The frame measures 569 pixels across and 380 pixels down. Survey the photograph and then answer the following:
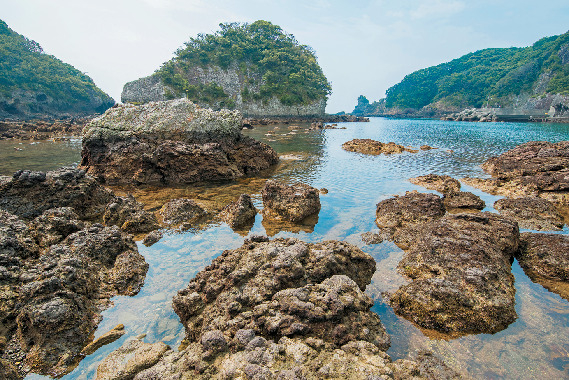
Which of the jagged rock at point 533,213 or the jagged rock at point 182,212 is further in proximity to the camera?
the jagged rock at point 182,212

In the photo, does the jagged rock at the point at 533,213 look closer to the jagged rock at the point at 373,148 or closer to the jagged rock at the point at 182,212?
the jagged rock at the point at 182,212

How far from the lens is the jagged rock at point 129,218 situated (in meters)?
10.1

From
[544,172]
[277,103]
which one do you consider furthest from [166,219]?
[277,103]

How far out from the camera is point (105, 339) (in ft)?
17.5

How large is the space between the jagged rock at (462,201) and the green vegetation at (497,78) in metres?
120

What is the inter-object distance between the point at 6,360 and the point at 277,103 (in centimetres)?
11299

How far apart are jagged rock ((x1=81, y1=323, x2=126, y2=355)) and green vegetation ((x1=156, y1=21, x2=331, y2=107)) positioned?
10963 cm

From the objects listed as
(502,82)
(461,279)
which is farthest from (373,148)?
(502,82)

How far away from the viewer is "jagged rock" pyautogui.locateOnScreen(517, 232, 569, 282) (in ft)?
24.5

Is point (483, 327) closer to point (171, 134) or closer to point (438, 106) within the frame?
point (171, 134)

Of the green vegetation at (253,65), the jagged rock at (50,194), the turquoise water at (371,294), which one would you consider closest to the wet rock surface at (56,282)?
the turquoise water at (371,294)

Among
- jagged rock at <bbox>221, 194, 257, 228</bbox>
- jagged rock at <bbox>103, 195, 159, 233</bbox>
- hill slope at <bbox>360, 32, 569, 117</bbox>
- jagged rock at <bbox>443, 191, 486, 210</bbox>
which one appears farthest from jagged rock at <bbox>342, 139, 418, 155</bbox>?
hill slope at <bbox>360, 32, 569, 117</bbox>

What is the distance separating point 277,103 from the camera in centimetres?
11094

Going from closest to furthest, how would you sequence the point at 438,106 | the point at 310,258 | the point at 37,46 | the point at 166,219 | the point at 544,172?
the point at 310,258 → the point at 166,219 → the point at 544,172 → the point at 37,46 → the point at 438,106
